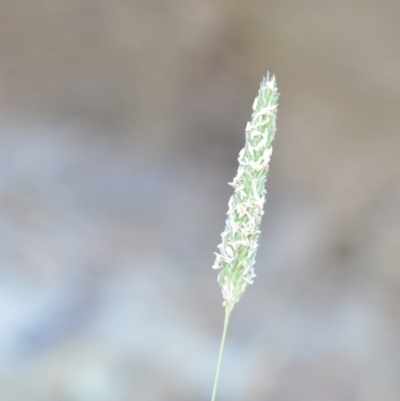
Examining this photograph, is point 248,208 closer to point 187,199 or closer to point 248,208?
point 248,208

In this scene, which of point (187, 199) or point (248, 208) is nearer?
point (248, 208)

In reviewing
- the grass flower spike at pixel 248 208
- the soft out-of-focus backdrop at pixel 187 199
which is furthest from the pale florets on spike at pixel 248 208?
the soft out-of-focus backdrop at pixel 187 199

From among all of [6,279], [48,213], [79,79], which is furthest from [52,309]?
[79,79]

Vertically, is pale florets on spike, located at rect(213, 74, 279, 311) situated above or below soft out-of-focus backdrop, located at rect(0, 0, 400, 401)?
below

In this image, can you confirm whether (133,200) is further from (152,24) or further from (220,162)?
(152,24)

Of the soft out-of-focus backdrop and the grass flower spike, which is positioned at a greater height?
the soft out-of-focus backdrop

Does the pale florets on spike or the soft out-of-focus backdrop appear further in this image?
the soft out-of-focus backdrop

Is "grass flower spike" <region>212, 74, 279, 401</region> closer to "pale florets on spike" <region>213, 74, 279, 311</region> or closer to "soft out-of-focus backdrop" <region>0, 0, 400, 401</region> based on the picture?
"pale florets on spike" <region>213, 74, 279, 311</region>

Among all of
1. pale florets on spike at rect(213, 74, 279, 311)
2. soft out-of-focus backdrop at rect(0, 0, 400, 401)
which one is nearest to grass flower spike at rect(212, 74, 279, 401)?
pale florets on spike at rect(213, 74, 279, 311)

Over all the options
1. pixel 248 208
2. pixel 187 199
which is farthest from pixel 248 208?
pixel 187 199
